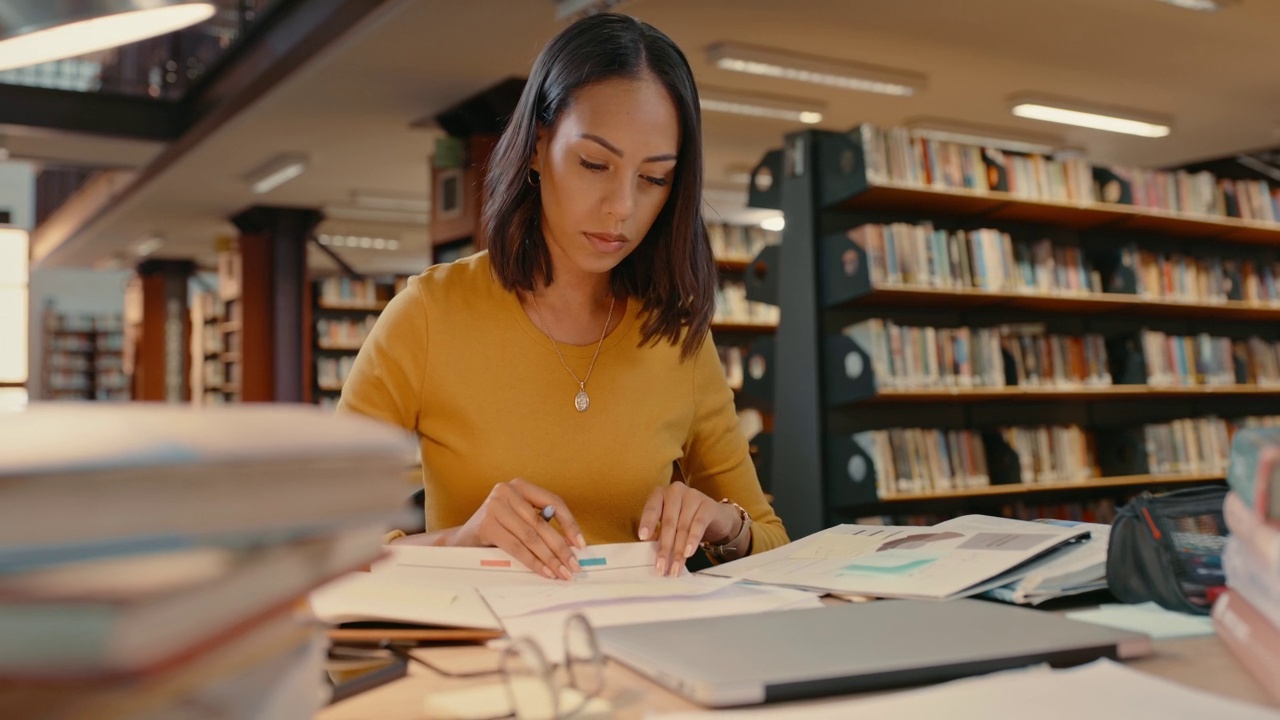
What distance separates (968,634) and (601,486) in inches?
31.6

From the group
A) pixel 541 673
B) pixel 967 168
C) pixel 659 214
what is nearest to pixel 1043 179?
pixel 967 168

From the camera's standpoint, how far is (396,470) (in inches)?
18.3

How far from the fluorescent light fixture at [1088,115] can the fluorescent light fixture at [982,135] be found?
0.28m

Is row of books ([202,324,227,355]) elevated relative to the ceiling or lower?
lower

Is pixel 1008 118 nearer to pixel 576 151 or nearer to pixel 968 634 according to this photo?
pixel 576 151

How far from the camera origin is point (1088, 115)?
6.37 m

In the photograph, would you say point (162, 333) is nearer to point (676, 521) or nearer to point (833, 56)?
point (833, 56)

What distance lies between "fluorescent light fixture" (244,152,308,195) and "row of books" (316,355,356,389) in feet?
5.66

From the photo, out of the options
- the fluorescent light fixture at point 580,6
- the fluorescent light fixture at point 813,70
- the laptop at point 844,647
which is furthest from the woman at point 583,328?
the fluorescent light fixture at point 813,70

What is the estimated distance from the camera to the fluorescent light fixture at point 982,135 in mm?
6551

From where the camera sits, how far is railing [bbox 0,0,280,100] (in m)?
6.70

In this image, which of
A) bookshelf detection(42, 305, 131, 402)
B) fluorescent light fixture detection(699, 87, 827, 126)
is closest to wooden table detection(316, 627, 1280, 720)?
fluorescent light fixture detection(699, 87, 827, 126)

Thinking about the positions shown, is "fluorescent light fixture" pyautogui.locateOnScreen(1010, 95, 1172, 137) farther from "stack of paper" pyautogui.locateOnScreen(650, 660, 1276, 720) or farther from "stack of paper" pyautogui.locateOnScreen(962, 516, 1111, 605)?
"stack of paper" pyautogui.locateOnScreen(650, 660, 1276, 720)

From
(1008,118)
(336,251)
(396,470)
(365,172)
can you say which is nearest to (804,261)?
(1008,118)
